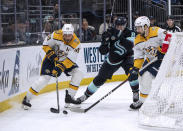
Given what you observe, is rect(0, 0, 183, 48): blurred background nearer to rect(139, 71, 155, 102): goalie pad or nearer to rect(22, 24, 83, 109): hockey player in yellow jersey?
rect(22, 24, 83, 109): hockey player in yellow jersey

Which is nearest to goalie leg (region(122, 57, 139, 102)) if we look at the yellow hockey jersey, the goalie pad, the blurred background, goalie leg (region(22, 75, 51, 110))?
the goalie pad

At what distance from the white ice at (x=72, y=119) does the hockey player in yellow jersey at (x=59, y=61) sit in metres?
0.26

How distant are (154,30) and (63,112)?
129 centimetres

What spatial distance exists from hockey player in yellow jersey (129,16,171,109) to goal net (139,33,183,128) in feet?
1.66

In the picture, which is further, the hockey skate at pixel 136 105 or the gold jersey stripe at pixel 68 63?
the gold jersey stripe at pixel 68 63

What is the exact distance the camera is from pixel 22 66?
18.0 ft

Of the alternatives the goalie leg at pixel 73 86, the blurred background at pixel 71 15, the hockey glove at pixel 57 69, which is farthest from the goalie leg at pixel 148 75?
the blurred background at pixel 71 15

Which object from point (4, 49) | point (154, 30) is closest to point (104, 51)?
point (154, 30)

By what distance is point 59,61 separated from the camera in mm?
5023

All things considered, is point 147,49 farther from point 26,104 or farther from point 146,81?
Answer: point 26,104

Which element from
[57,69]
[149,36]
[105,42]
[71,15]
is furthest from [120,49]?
[71,15]

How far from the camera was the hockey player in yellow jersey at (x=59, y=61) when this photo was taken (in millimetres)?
4852

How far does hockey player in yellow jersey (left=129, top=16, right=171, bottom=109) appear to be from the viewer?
4441 millimetres

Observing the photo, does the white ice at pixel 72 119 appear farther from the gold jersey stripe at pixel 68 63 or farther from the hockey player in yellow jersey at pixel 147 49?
the gold jersey stripe at pixel 68 63
